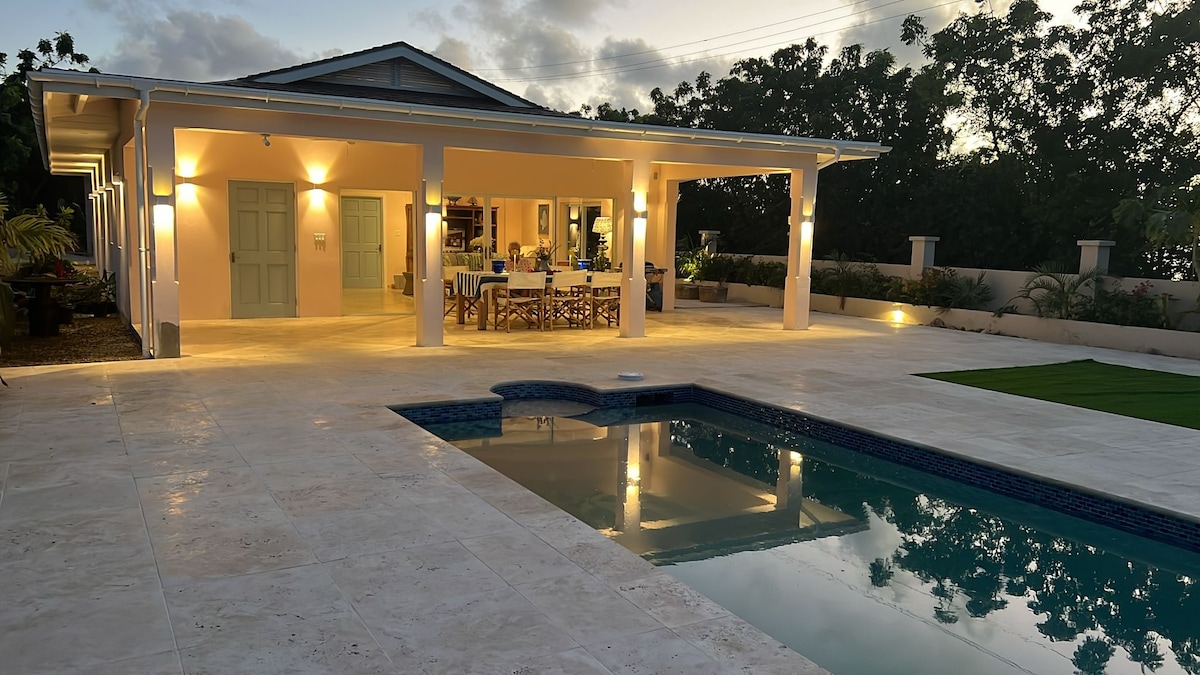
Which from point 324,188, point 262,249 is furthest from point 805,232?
point 262,249

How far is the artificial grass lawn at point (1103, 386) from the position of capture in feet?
24.7

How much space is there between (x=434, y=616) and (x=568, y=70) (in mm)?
31193

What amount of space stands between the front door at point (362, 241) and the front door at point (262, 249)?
1787 millimetres

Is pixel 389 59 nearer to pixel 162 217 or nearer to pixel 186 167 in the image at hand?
pixel 186 167

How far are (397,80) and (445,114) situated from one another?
5530 mm

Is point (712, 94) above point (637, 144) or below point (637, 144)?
above

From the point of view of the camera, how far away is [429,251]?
10.2 meters

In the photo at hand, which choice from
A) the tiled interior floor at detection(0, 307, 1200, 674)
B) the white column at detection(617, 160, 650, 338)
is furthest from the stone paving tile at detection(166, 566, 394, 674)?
the white column at detection(617, 160, 650, 338)

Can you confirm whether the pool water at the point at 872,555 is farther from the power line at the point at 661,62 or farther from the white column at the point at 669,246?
the power line at the point at 661,62

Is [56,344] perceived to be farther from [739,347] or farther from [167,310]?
[739,347]

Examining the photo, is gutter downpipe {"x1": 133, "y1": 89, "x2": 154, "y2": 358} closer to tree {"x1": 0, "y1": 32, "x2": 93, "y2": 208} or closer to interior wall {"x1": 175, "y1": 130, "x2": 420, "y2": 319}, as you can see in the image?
interior wall {"x1": 175, "y1": 130, "x2": 420, "y2": 319}

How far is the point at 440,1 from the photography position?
71.9ft

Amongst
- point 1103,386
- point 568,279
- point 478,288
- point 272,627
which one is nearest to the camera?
point 272,627

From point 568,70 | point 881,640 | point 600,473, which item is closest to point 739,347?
point 600,473
